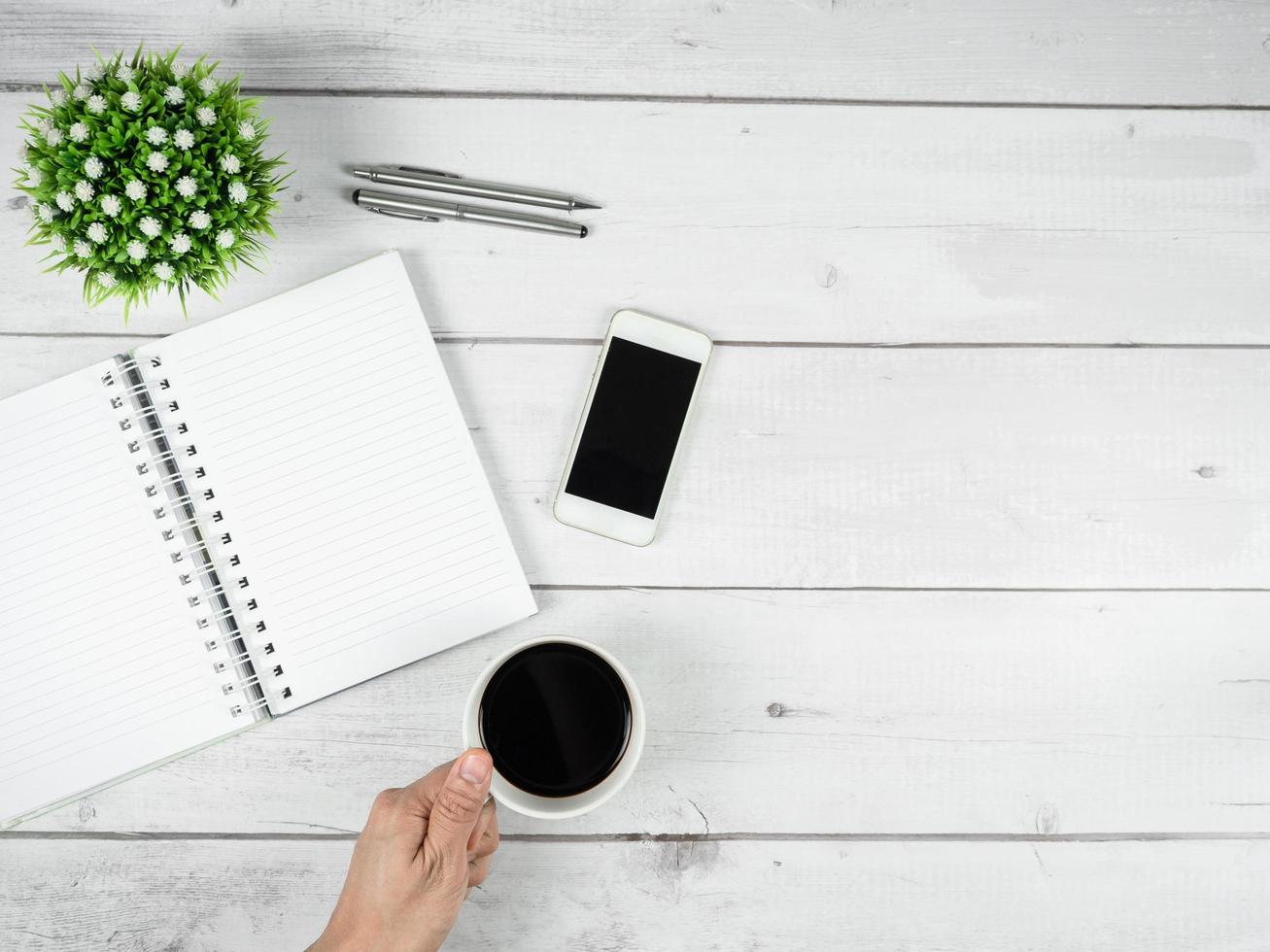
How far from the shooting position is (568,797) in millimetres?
693

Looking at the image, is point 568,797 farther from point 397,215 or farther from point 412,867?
point 397,215

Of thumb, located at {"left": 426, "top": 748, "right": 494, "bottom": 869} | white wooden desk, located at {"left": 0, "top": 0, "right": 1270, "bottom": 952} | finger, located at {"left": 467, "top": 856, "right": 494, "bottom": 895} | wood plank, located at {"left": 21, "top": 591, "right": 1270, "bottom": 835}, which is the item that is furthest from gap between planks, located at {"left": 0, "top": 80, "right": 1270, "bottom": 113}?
finger, located at {"left": 467, "top": 856, "right": 494, "bottom": 895}

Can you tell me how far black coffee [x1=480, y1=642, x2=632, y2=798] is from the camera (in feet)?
2.28

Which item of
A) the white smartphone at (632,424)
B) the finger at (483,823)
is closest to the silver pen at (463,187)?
the white smartphone at (632,424)

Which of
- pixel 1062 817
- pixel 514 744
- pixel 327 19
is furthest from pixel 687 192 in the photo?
pixel 1062 817

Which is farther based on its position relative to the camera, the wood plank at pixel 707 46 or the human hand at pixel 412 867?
the wood plank at pixel 707 46

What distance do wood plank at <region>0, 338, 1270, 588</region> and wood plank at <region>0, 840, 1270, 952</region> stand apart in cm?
25

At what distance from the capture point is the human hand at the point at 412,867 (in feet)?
2.05

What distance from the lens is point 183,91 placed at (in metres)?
0.64

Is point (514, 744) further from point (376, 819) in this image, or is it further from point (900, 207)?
point (900, 207)

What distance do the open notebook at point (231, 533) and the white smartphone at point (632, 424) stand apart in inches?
3.6

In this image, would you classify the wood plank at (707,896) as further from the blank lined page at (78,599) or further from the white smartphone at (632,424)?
the white smartphone at (632,424)

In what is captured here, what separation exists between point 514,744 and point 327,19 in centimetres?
65

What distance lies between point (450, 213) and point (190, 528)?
36 centimetres
